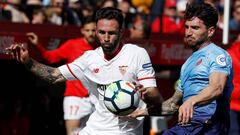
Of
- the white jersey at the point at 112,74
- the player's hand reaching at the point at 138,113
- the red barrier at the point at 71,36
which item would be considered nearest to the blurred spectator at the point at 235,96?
the red barrier at the point at 71,36

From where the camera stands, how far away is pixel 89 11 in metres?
13.3

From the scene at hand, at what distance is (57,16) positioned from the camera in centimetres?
1355

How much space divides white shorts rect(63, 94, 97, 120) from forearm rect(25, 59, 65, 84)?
3195 millimetres

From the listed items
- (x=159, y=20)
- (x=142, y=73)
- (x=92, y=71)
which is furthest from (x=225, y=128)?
(x=159, y=20)

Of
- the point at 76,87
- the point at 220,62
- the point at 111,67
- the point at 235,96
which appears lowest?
the point at 235,96

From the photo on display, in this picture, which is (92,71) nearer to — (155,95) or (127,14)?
(155,95)

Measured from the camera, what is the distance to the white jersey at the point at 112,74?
8.15 metres

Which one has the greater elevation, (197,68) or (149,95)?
(197,68)

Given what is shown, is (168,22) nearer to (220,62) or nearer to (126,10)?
(126,10)

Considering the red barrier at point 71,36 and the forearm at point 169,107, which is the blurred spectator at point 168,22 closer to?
the red barrier at point 71,36

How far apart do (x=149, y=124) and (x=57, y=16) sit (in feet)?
7.92

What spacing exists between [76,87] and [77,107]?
0.30 meters

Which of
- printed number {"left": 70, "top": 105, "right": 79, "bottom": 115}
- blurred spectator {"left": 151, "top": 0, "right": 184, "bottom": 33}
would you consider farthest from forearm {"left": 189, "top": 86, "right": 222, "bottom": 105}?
blurred spectator {"left": 151, "top": 0, "right": 184, "bottom": 33}

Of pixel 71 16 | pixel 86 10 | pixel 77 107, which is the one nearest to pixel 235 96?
pixel 77 107
